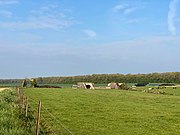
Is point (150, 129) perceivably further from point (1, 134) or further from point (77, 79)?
point (77, 79)

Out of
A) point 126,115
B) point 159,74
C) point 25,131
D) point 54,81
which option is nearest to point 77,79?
point 54,81

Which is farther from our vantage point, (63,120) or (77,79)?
(77,79)

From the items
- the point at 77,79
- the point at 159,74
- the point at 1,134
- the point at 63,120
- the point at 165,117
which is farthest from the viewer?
the point at 77,79

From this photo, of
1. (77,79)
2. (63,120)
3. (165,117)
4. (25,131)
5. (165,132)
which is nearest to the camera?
(25,131)

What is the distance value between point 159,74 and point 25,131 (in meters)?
135

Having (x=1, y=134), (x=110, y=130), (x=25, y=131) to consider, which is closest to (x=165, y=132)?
(x=110, y=130)

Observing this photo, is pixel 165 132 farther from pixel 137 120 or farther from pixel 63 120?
pixel 63 120

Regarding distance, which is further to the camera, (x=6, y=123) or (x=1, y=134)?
(x=6, y=123)

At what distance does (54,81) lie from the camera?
165000 mm

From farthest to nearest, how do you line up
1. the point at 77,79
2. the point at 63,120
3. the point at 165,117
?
the point at 77,79
the point at 165,117
the point at 63,120

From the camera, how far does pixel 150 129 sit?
1900cm

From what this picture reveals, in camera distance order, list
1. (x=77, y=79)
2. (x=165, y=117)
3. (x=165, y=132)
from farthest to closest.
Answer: (x=77, y=79)
(x=165, y=117)
(x=165, y=132)

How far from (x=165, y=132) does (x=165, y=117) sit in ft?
19.2

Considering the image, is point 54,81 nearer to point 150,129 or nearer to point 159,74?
point 159,74
